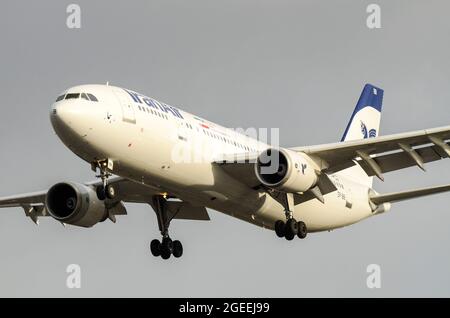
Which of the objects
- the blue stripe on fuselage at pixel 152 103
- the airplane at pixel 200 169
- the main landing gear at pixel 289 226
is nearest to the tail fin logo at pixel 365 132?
the airplane at pixel 200 169

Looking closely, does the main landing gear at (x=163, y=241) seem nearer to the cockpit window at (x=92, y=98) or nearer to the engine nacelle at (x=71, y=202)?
the engine nacelle at (x=71, y=202)

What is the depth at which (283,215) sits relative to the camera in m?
41.3

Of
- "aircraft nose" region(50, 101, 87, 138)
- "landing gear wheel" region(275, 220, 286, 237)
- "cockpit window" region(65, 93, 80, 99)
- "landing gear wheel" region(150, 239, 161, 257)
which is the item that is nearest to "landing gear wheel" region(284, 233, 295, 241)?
"landing gear wheel" region(275, 220, 286, 237)

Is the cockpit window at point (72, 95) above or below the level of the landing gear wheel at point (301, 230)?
above

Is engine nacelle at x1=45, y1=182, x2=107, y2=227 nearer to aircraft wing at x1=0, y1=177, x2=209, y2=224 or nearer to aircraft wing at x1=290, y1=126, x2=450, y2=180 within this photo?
aircraft wing at x1=0, y1=177, x2=209, y2=224

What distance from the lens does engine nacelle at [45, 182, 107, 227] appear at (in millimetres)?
42031

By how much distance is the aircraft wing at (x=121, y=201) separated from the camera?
135ft

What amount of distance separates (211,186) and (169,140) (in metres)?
2.88

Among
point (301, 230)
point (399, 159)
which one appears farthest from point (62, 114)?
point (399, 159)

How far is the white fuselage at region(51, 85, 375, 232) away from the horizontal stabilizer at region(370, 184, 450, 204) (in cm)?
448

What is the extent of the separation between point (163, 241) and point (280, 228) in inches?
222

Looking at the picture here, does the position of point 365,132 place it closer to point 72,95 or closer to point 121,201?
point 121,201

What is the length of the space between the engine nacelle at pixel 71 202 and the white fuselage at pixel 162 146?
9.26ft
